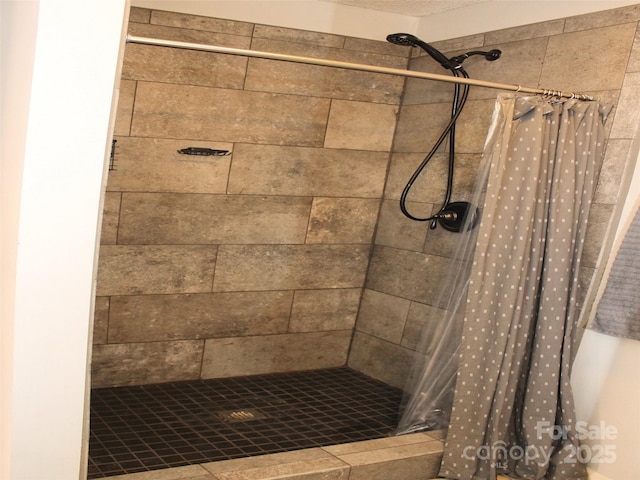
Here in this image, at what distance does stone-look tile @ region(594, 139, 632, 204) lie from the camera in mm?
2879

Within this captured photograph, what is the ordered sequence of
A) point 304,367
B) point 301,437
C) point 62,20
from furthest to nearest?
point 304,367 → point 301,437 → point 62,20

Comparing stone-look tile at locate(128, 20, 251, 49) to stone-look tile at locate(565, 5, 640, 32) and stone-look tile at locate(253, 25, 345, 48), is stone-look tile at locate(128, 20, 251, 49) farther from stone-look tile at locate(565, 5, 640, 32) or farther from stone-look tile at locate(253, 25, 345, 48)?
stone-look tile at locate(565, 5, 640, 32)

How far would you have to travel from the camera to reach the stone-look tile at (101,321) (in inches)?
131

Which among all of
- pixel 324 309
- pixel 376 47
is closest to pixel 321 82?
pixel 376 47

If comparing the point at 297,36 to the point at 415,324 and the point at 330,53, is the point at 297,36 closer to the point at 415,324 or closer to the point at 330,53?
the point at 330,53

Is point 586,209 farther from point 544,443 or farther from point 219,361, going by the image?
point 219,361

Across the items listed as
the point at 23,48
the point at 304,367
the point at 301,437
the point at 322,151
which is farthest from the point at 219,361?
the point at 23,48

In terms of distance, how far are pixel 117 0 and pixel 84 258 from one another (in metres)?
0.61

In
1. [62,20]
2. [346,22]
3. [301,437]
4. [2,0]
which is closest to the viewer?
[62,20]

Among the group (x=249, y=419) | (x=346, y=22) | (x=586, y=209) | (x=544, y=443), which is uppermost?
(x=346, y=22)

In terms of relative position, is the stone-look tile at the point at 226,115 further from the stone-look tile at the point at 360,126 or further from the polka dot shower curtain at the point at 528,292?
the polka dot shower curtain at the point at 528,292

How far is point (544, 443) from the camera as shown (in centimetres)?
287

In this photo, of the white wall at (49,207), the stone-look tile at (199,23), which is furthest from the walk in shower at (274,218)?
the white wall at (49,207)

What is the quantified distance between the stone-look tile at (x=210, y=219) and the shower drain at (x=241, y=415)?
2.80ft
